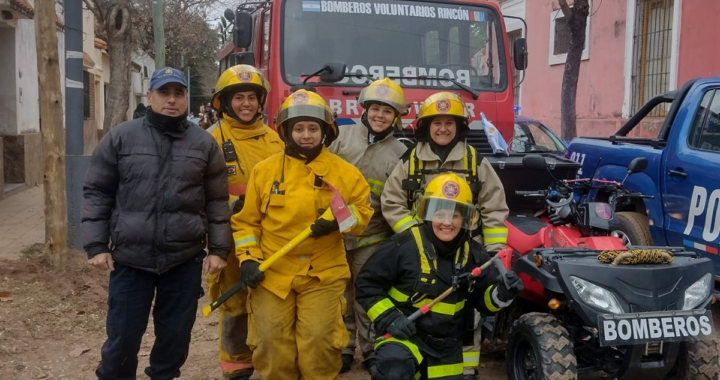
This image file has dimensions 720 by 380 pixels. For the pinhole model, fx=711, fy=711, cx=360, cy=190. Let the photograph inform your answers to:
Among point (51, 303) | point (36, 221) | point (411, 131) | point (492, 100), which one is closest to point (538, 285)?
point (411, 131)

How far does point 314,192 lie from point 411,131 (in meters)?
2.38

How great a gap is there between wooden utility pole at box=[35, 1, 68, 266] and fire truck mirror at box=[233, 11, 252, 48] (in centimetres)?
170

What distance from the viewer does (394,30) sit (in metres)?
6.23

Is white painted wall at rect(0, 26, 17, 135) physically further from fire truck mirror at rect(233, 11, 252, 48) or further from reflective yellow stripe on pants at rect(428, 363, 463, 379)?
reflective yellow stripe on pants at rect(428, 363, 463, 379)

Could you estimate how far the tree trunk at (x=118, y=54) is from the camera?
42.2ft

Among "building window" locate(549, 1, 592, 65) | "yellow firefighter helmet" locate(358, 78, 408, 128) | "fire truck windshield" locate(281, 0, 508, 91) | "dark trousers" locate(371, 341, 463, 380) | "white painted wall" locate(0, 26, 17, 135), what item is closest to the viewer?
"dark trousers" locate(371, 341, 463, 380)

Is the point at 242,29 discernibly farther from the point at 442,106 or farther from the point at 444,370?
the point at 444,370

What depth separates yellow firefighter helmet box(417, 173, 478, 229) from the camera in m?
3.35

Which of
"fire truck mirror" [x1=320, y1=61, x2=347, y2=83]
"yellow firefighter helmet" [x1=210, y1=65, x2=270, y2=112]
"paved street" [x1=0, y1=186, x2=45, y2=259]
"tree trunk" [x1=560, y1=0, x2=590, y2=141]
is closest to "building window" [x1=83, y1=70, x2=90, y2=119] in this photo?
"paved street" [x1=0, y1=186, x2=45, y2=259]

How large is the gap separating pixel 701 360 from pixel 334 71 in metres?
3.44

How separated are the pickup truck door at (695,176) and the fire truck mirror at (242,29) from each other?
12.0 ft

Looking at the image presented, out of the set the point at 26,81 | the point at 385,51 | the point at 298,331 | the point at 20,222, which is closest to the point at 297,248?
the point at 298,331

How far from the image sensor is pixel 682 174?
5.41 m

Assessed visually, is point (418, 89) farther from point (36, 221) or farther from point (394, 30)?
point (36, 221)
